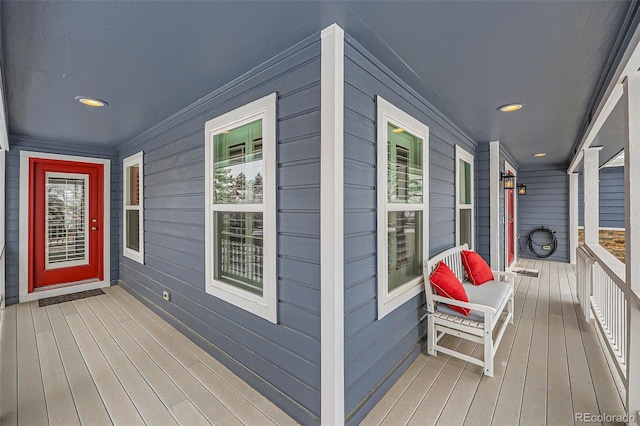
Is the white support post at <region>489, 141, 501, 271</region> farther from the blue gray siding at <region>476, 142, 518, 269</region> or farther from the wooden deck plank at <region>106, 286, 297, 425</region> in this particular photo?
the wooden deck plank at <region>106, 286, 297, 425</region>

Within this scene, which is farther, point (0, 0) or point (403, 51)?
point (403, 51)

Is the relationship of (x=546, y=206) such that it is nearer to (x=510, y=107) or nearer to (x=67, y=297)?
(x=510, y=107)

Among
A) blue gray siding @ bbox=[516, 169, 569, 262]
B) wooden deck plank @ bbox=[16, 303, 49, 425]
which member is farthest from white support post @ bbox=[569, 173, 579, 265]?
wooden deck plank @ bbox=[16, 303, 49, 425]

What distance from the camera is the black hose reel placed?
701 cm

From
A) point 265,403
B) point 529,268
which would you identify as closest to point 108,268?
point 265,403

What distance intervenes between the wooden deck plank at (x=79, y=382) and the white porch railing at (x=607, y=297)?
325 cm

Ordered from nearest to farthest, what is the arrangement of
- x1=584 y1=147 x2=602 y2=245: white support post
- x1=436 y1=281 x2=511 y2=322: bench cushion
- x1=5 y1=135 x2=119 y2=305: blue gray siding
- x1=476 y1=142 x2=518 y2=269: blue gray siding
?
x1=436 y1=281 x2=511 y2=322: bench cushion < x1=584 y1=147 x2=602 y2=245: white support post < x1=5 y1=135 x2=119 y2=305: blue gray siding < x1=476 y1=142 x2=518 y2=269: blue gray siding

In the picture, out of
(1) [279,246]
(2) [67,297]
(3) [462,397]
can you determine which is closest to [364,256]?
(1) [279,246]

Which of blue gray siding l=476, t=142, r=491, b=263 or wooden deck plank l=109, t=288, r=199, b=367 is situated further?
blue gray siding l=476, t=142, r=491, b=263

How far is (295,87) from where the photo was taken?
1834mm

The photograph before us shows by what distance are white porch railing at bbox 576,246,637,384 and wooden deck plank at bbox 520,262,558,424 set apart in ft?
1.42

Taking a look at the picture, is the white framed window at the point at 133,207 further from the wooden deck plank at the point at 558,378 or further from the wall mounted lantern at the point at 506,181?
the wall mounted lantern at the point at 506,181

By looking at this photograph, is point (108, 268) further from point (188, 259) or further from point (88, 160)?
point (188, 259)

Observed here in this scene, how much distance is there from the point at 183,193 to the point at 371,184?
199cm
